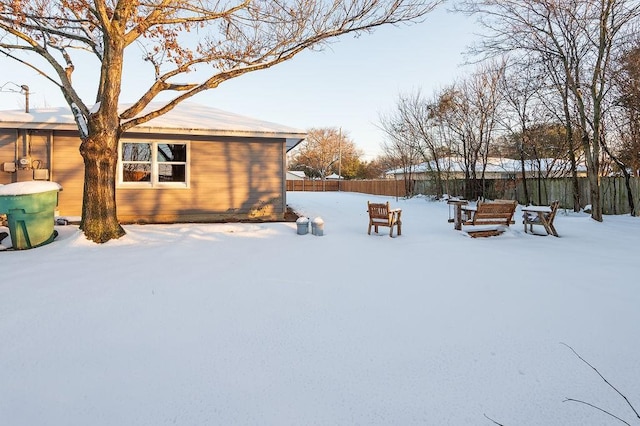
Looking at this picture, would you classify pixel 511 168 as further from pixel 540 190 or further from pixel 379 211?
pixel 379 211

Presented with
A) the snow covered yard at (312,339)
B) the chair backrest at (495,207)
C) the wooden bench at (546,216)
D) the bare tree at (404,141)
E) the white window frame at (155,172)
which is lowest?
the snow covered yard at (312,339)

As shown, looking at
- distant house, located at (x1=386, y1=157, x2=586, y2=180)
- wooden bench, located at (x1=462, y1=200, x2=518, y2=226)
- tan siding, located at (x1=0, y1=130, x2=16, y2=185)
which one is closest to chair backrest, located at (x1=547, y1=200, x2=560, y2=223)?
wooden bench, located at (x1=462, y1=200, x2=518, y2=226)

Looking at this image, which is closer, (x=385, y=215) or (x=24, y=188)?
(x=24, y=188)

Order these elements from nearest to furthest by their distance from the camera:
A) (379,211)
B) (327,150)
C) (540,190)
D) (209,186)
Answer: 1. (379,211)
2. (209,186)
3. (540,190)
4. (327,150)

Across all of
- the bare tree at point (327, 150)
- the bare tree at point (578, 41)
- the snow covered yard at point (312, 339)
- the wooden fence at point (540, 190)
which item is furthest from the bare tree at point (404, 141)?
the bare tree at point (327, 150)

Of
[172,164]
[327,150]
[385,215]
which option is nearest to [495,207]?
[385,215]

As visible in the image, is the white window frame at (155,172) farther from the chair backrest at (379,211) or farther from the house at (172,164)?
the chair backrest at (379,211)

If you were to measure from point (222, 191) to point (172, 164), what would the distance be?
1.57 m

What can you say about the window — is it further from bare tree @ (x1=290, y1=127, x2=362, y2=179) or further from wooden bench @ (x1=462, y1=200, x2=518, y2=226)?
bare tree @ (x1=290, y1=127, x2=362, y2=179)

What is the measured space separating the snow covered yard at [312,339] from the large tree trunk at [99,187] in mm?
967

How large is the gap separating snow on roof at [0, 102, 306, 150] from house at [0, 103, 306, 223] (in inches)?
0.8

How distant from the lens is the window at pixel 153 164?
30.9 feet

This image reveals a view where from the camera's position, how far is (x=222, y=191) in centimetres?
993

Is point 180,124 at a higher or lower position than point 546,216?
higher
